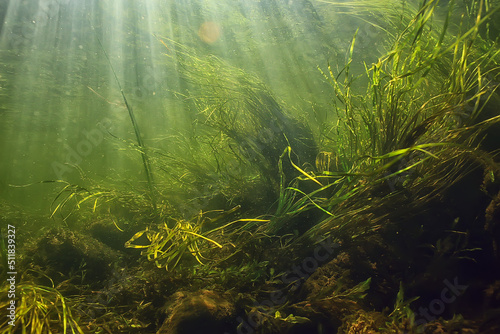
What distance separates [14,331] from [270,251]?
6.17ft

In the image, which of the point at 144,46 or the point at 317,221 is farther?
the point at 144,46

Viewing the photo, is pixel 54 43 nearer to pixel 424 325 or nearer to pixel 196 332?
pixel 196 332

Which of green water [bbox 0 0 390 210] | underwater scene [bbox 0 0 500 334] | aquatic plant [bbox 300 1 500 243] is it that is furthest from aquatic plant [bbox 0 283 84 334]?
green water [bbox 0 0 390 210]

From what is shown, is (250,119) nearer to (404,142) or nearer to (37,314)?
(404,142)

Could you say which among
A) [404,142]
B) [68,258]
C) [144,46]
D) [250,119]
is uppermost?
[144,46]

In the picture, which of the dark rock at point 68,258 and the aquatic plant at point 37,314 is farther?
the dark rock at point 68,258

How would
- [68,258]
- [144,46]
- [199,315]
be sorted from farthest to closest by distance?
[144,46]
[68,258]
[199,315]

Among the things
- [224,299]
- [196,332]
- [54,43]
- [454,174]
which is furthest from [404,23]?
[54,43]

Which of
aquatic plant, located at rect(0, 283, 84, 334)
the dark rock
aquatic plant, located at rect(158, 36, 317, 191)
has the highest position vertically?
aquatic plant, located at rect(158, 36, 317, 191)

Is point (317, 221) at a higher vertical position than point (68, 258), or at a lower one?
higher

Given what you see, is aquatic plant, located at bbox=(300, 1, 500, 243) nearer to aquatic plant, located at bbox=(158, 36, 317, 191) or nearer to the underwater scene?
the underwater scene

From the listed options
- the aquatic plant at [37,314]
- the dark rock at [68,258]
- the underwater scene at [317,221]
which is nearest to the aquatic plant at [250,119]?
the underwater scene at [317,221]

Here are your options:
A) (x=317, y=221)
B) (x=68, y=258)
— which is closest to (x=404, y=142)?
(x=317, y=221)

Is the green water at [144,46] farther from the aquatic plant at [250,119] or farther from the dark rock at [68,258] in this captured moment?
the dark rock at [68,258]
